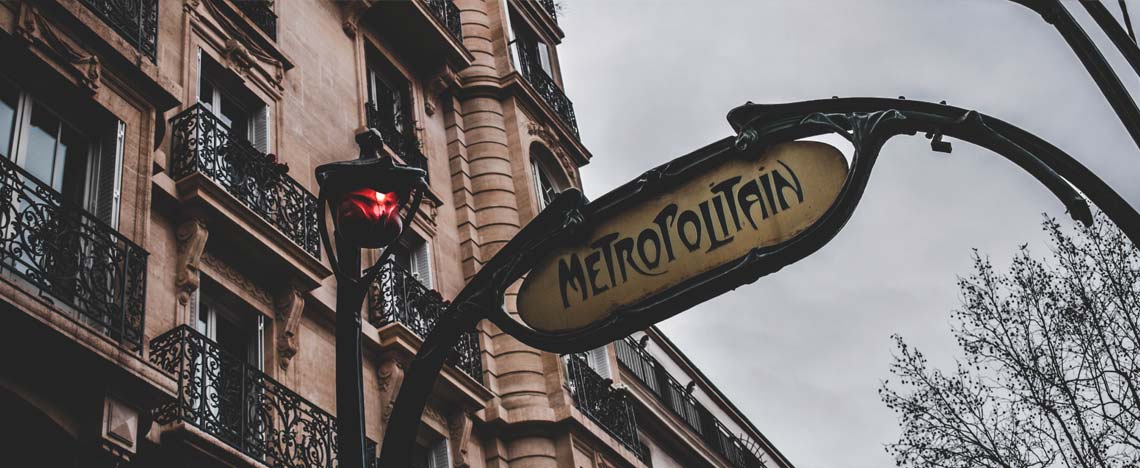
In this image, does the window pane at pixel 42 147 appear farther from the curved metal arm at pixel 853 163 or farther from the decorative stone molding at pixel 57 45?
the curved metal arm at pixel 853 163

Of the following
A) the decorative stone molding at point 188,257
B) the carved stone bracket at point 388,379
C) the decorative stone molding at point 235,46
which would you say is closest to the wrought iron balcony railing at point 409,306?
the carved stone bracket at point 388,379

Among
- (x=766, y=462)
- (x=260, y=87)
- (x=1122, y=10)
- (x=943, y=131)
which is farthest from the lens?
(x=766, y=462)

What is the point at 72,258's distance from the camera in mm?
9992

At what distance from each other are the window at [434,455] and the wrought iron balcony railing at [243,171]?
3.20m

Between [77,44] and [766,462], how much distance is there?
26.3 meters

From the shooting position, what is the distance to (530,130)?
73.2 feet

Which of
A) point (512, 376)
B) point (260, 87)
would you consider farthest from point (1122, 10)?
point (512, 376)

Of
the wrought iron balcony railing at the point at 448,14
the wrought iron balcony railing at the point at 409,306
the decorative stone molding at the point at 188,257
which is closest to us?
the decorative stone molding at the point at 188,257

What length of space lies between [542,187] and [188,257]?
10.8 m

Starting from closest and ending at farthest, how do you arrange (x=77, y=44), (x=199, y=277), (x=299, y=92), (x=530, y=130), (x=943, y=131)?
(x=943, y=131)
(x=77, y=44)
(x=199, y=277)
(x=299, y=92)
(x=530, y=130)

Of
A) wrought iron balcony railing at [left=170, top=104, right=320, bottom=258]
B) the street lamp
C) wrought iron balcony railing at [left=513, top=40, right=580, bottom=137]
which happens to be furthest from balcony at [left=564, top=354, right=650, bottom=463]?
the street lamp

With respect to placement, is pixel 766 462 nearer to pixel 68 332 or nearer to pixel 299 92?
pixel 299 92

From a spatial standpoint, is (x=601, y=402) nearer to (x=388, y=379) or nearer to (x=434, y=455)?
(x=434, y=455)

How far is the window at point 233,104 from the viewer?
15.1m
